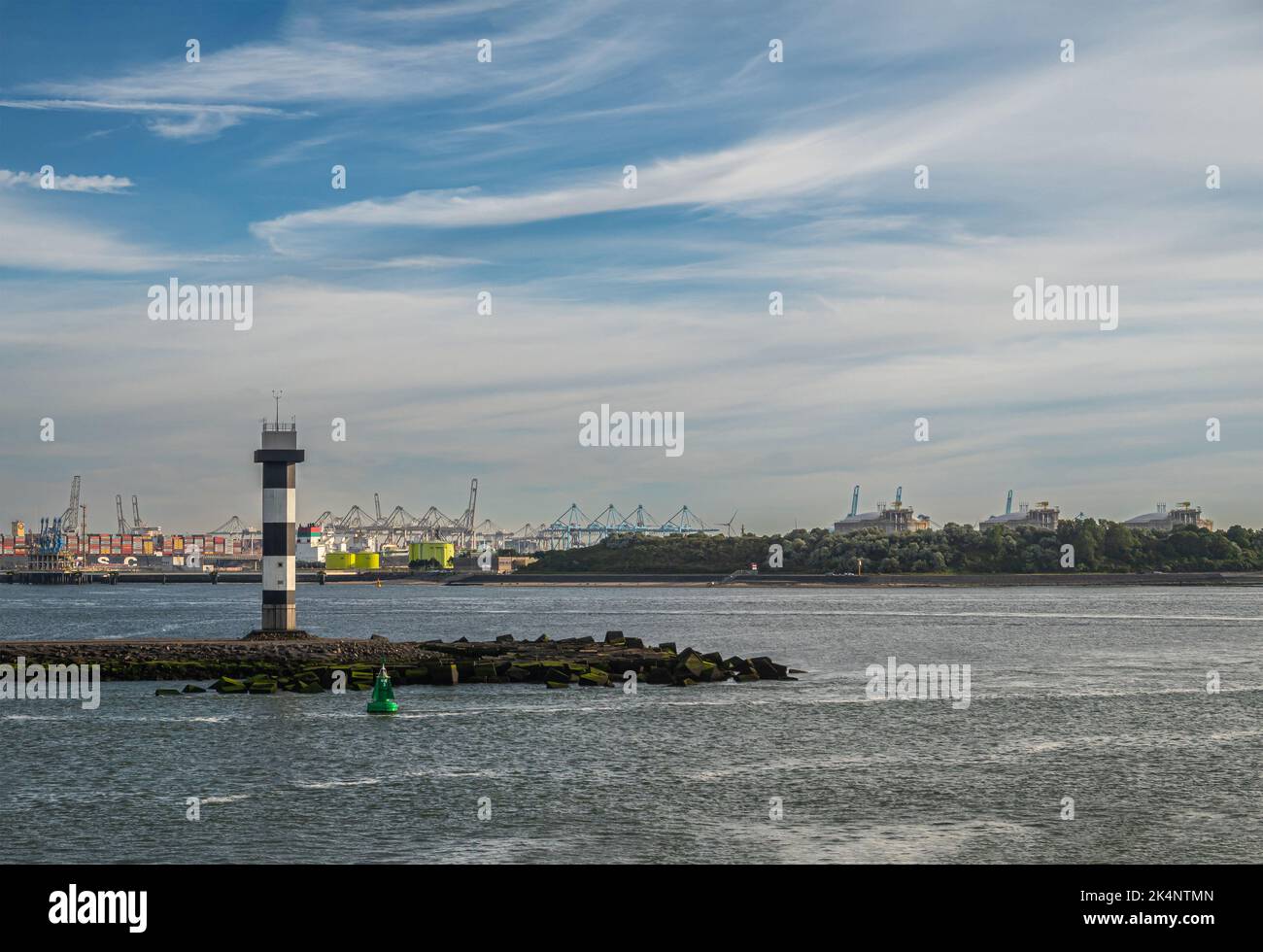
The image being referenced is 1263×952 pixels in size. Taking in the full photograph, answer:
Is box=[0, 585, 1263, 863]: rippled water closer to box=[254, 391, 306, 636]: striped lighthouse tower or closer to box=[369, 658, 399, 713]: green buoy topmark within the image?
box=[369, 658, 399, 713]: green buoy topmark

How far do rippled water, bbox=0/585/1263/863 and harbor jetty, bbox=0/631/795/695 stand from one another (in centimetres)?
123

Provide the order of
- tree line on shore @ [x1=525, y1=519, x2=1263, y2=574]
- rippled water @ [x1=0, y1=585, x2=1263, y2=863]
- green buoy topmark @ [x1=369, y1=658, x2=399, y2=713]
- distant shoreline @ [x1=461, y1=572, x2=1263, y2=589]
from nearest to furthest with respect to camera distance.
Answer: rippled water @ [x1=0, y1=585, x2=1263, y2=863] < green buoy topmark @ [x1=369, y1=658, x2=399, y2=713] < distant shoreline @ [x1=461, y1=572, x2=1263, y2=589] < tree line on shore @ [x1=525, y1=519, x2=1263, y2=574]

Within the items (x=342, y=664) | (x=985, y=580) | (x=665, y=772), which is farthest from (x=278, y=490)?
(x=985, y=580)

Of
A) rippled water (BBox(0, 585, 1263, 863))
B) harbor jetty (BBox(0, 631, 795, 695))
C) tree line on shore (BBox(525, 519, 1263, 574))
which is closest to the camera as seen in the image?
rippled water (BBox(0, 585, 1263, 863))

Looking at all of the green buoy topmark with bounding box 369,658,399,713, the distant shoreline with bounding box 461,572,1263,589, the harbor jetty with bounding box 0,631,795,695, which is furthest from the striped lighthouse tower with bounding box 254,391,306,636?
the distant shoreline with bounding box 461,572,1263,589

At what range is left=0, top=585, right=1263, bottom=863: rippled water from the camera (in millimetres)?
18750

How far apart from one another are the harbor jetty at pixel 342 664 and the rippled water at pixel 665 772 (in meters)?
1.23

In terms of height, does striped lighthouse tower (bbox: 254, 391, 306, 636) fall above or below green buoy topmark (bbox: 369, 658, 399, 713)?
above

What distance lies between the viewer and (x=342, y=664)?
41812 millimetres

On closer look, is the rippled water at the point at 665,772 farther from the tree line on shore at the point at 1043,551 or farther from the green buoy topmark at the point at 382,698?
the tree line on shore at the point at 1043,551

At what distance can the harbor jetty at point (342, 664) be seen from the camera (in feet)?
131

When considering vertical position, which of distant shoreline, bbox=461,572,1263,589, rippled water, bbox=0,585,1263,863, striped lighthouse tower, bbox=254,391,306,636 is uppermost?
striped lighthouse tower, bbox=254,391,306,636
